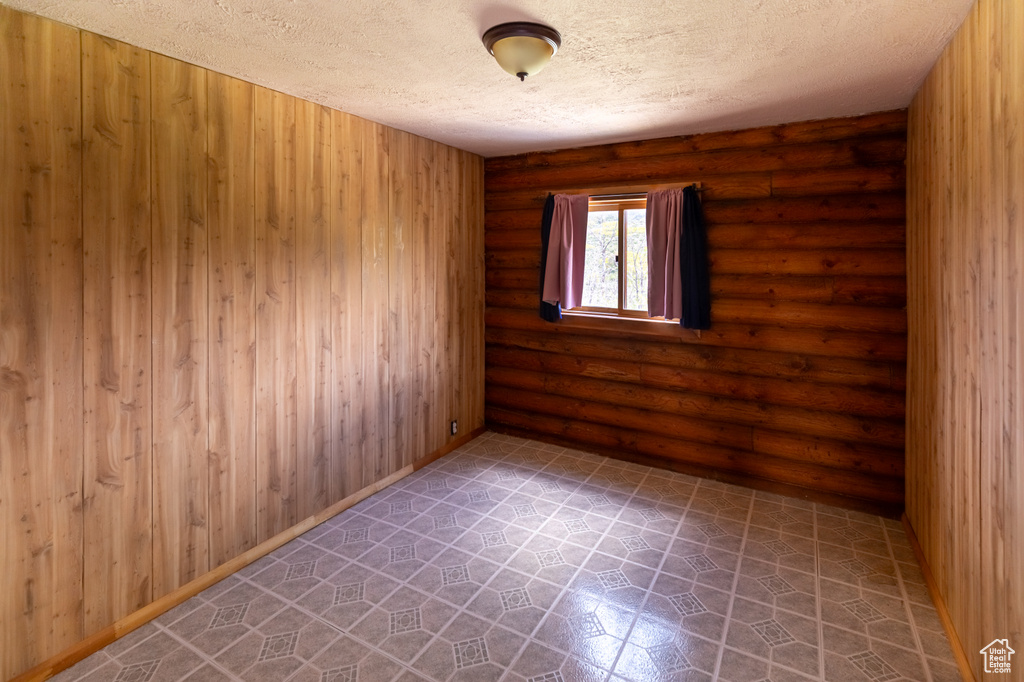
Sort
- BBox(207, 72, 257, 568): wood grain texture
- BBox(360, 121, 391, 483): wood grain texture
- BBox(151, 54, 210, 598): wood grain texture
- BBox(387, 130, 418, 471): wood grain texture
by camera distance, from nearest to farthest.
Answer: BBox(151, 54, 210, 598): wood grain texture → BBox(207, 72, 257, 568): wood grain texture → BBox(360, 121, 391, 483): wood grain texture → BBox(387, 130, 418, 471): wood grain texture

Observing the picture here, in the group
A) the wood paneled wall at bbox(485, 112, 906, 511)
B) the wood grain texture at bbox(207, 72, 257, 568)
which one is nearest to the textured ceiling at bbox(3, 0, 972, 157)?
the wood grain texture at bbox(207, 72, 257, 568)

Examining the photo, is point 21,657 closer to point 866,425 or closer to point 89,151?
point 89,151

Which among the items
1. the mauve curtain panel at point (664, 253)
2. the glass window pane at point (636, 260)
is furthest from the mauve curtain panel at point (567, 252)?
the mauve curtain panel at point (664, 253)

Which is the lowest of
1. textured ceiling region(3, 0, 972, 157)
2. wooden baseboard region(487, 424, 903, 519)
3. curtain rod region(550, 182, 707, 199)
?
wooden baseboard region(487, 424, 903, 519)

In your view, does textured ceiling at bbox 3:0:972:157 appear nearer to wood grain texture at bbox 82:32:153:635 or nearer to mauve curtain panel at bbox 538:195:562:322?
wood grain texture at bbox 82:32:153:635

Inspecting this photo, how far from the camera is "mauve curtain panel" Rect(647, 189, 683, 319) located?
3.76 metres

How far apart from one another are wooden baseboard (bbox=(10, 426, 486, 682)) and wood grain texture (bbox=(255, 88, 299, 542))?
3.0 inches

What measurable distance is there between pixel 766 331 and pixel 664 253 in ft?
2.97

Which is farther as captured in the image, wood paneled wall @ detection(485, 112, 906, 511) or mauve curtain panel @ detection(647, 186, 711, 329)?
mauve curtain panel @ detection(647, 186, 711, 329)

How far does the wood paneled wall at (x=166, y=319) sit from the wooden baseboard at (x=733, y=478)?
155 centimetres

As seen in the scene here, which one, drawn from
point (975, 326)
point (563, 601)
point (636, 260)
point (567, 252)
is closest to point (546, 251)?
point (567, 252)

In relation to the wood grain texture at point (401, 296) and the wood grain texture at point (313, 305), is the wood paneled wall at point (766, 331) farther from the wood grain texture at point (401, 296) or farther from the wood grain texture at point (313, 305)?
the wood grain texture at point (313, 305)

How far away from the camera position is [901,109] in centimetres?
310

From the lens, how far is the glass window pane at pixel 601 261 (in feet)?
13.9
